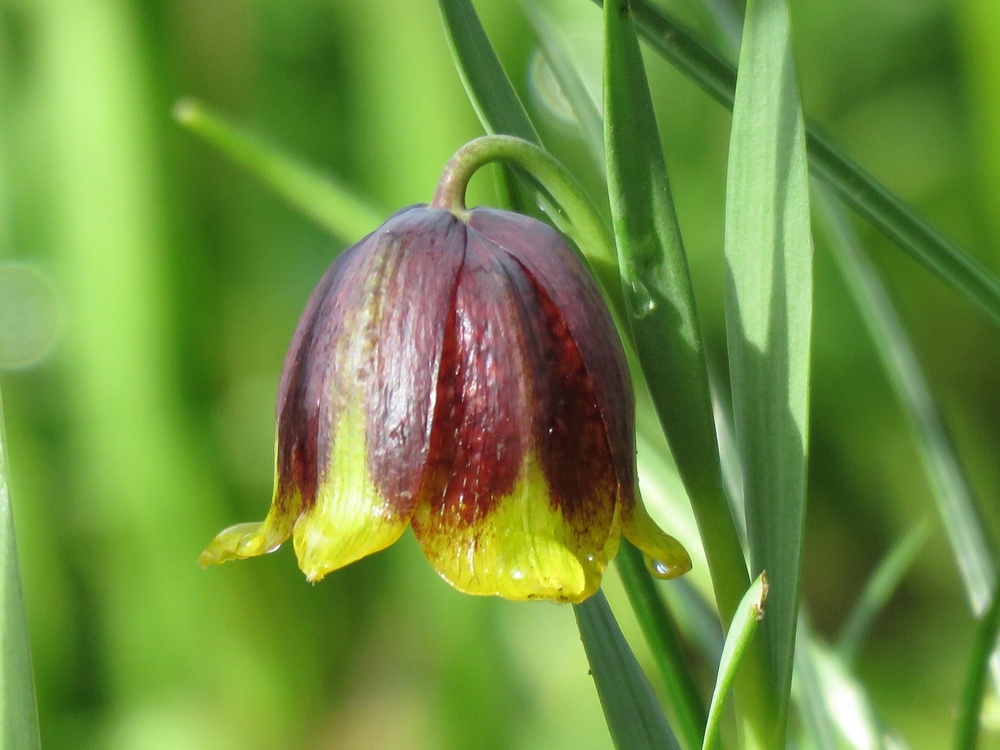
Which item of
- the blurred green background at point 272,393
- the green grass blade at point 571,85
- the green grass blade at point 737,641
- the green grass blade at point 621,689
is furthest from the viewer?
the blurred green background at point 272,393

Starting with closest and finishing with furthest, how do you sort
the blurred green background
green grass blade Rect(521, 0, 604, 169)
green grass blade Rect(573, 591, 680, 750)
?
green grass blade Rect(573, 591, 680, 750) → green grass blade Rect(521, 0, 604, 169) → the blurred green background

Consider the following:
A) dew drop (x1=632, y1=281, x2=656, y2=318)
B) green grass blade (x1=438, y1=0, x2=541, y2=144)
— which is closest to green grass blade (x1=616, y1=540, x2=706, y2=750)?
dew drop (x1=632, y1=281, x2=656, y2=318)

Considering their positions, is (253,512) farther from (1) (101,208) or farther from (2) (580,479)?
(2) (580,479)

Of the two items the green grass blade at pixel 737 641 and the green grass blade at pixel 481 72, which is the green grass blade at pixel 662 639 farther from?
the green grass blade at pixel 481 72

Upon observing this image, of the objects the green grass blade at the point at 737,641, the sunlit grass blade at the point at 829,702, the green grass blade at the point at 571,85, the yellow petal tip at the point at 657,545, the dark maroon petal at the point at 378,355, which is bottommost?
the sunlit grass blade at the point at 829,702

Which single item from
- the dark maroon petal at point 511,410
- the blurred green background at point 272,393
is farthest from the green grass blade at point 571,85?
the blurred green background at point 272,393

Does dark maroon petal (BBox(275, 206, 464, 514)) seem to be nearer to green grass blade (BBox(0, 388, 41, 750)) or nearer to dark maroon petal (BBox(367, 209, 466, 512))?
dark maroon petal (BBox(367, 209, 466, 512))

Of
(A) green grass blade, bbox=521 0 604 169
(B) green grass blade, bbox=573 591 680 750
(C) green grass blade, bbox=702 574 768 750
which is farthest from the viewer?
(A) green grass blade, bbox=521 0 604 169
